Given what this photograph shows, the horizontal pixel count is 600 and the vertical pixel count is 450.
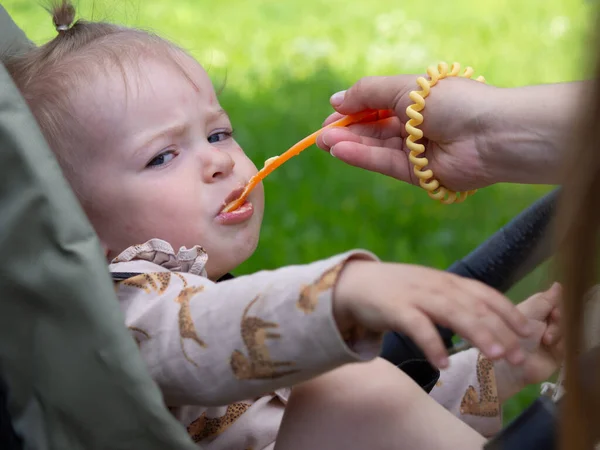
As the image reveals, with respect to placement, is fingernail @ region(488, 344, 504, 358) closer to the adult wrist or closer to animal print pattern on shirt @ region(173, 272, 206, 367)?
animal print pattern on shirt @ region(173, 272, 206, 367)

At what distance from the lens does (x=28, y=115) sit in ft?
3.36

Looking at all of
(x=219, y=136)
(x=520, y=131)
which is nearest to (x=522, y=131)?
(x=520, y=131)

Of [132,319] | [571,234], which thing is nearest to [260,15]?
[132,319]

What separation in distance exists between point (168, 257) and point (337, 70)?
2.97m

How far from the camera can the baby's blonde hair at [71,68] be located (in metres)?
1.38

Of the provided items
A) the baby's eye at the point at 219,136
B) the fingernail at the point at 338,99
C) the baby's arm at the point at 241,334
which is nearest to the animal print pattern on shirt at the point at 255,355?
the baby's arm at the point at 241,334

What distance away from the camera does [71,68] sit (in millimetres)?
1407

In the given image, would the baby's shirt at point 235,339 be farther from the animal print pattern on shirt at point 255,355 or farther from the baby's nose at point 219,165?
the baby's nose at point 219,165

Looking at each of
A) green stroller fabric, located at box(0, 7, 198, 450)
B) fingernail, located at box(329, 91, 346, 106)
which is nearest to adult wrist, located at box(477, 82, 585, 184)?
fingernail, located at box(329, 91, 346, 106)

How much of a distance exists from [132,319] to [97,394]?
0.16 metres

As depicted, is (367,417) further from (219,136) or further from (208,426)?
(219,136)

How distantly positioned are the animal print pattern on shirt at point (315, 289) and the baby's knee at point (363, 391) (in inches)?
9.4

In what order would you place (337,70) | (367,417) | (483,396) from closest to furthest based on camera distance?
(367,417)
(483,396)
(337,70)

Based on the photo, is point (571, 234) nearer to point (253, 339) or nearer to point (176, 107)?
point (253, 339)
